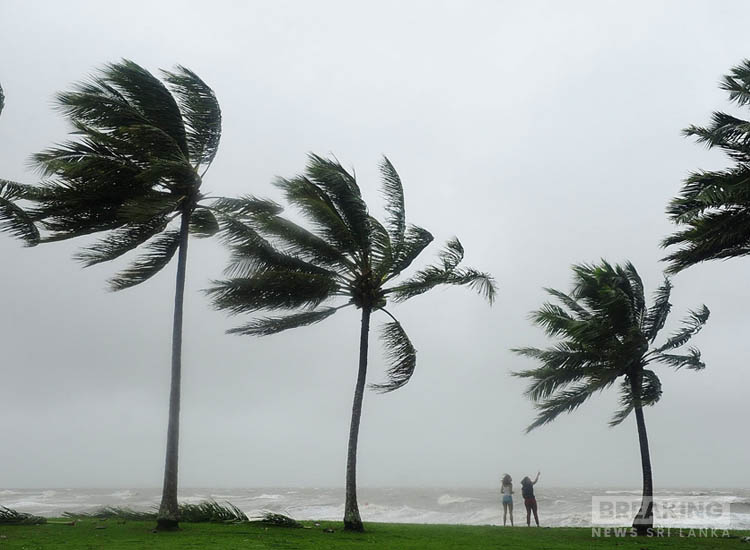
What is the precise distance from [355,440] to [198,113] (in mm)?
9026

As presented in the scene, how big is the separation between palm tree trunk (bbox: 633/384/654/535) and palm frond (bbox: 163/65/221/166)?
14.5 m

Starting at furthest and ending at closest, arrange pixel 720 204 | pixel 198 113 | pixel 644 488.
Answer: pixel 644 488, pixel 198 113, pixel 720 204

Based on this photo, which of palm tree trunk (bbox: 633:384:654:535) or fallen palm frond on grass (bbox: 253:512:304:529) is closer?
fallen palm frond on grass (bbox: 253:512:304:529)

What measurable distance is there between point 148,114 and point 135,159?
3.85 ft

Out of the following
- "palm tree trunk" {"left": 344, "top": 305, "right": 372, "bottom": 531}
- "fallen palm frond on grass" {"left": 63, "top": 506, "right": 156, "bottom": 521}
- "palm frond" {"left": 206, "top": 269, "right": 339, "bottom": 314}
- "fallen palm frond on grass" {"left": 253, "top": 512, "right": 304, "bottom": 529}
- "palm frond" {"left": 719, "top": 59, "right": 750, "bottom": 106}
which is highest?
"palm frond" {"left": 719, "top": 59, "right": 750, "bottom": 106}

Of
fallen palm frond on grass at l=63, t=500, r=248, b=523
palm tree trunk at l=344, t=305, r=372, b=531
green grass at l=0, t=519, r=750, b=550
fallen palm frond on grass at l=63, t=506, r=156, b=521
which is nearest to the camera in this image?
green grass at l=0, t=519, r=750, b=550

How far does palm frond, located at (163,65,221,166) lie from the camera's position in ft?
52.7

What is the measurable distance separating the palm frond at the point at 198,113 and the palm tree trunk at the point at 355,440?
580 cm

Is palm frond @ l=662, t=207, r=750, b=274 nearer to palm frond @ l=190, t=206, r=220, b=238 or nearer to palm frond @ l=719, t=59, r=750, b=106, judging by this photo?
palm frond @ l=719, t=59, r=750, b=106

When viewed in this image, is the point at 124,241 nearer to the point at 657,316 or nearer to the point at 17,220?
the point at 17,220

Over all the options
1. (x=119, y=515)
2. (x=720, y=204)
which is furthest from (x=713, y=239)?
(x=119, y=515)

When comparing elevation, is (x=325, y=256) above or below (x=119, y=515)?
above

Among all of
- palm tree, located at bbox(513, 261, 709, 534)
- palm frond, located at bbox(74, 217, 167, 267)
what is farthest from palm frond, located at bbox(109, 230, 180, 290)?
palm tree, located at bbox(513, 261, 709, 534)

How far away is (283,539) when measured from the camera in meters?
12.9
